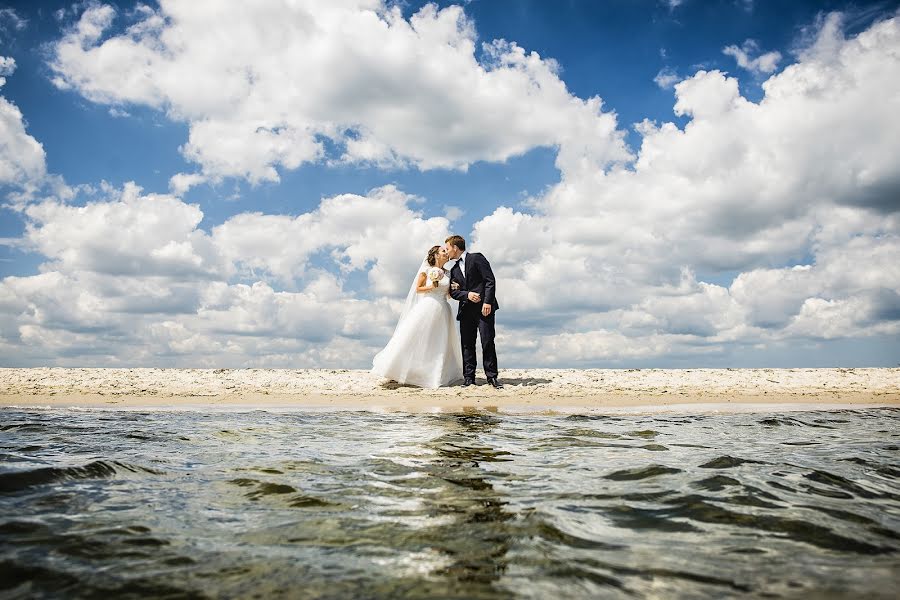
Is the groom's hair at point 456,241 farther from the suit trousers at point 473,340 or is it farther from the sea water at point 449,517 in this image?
the sea water at point 449,517

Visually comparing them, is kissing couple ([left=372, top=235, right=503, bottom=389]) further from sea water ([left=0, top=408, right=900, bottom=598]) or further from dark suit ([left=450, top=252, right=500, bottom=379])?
sea water ([left=0, top=408, right=900, bottom=598])

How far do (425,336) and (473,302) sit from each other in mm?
1311

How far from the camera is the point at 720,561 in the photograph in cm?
235

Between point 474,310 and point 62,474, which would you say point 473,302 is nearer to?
point 474,310

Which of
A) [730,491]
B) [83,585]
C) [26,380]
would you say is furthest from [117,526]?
[26,380]

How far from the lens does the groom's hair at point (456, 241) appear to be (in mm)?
12117

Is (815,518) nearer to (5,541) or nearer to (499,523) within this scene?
(499,523)

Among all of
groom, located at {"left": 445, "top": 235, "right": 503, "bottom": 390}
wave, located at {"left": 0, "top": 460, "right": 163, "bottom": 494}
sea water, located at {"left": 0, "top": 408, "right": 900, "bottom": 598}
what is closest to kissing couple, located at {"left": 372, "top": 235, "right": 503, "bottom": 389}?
groom, located at {"left": 445, "top": 235, "right": 503, "bottom": 390}

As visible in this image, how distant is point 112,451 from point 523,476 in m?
3.90

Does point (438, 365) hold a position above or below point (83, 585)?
above

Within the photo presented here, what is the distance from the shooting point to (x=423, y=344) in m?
12.3

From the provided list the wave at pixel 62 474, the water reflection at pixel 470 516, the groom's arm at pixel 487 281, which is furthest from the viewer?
the groom's arm at pixel 487 281

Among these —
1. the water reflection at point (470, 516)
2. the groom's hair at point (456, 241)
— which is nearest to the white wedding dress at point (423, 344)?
the groom's hair at point (456, 241)

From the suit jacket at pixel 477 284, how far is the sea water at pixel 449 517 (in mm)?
6092
